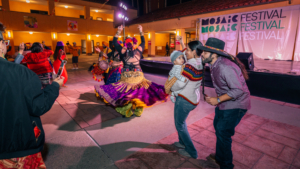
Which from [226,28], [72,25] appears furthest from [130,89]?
[72,25]

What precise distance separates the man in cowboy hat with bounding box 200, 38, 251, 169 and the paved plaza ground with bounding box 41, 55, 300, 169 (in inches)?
21.6

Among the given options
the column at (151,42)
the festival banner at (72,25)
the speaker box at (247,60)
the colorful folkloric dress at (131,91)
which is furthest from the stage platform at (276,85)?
the festival banner at (72,25)

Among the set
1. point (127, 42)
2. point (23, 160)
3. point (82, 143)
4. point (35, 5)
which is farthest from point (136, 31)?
point (23, 160)

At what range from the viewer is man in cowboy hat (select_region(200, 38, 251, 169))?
75.1 inches

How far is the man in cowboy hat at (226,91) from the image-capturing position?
191 centimetres

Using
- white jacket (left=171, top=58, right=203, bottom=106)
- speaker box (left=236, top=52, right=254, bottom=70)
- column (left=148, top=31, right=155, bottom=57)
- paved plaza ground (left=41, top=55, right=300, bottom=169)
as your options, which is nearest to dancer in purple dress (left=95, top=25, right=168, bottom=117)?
paved plaza ground (left=41, top=55, right=300, bottom=169)

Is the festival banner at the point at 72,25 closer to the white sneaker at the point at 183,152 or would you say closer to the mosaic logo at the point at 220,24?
the mosaic logo at the point at 220,24

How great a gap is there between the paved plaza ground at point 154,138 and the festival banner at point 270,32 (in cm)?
515

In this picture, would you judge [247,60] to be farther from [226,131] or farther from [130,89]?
[226,131]

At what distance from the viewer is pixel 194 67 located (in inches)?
87.1

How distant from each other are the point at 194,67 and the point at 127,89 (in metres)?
A: 1.95

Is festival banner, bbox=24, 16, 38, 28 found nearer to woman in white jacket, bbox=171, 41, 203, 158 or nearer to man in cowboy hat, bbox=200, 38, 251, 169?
woman in white jacket, bbox=171, 41, 203, 158

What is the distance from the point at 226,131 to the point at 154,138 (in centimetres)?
138

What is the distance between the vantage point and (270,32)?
8398 millimetres
